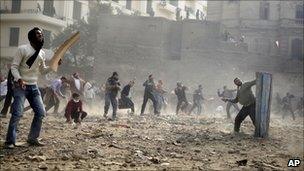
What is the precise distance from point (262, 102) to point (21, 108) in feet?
18.5

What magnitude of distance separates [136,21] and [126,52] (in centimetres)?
279

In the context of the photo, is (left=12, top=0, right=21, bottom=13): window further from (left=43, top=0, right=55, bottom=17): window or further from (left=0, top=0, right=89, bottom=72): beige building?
(left=43, top=0, right=55, bottom=17): window

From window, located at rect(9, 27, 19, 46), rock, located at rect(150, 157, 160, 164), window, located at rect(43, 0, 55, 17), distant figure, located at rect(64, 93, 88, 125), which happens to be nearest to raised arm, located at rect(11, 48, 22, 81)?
rock, located at rect(150, 157, 160, 164)

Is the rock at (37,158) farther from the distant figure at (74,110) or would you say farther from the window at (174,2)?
the window at (174,2)

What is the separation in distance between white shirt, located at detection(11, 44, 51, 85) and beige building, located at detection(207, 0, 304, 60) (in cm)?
3441

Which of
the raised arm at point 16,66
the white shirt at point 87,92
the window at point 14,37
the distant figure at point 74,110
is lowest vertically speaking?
the distant figure at point 74,110

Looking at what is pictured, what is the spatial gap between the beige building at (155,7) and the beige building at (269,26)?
557cm

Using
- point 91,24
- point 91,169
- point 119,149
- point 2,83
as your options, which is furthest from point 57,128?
point 91,24

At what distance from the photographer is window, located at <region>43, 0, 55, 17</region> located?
3477cm

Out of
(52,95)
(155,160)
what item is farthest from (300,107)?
(155,160)

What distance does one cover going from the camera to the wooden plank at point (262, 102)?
9.11 metres

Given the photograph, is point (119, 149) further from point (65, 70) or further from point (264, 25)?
point (264, 25)

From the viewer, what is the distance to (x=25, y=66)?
18.5ft

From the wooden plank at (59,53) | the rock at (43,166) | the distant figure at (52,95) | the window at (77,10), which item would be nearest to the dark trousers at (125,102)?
the distant figure at (52,95)
